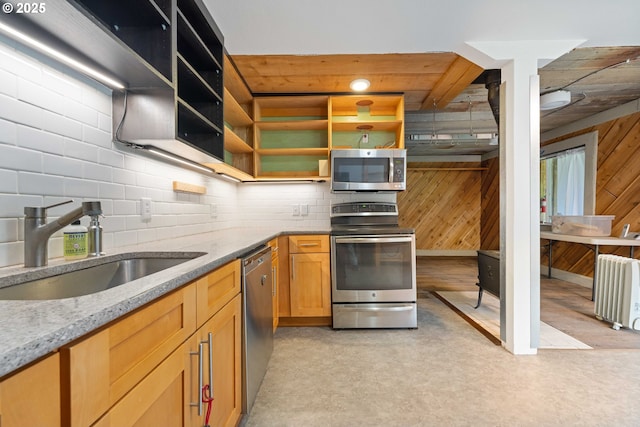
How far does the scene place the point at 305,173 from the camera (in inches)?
132

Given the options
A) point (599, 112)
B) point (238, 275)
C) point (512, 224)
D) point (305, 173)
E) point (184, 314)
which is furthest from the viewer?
point (599, 112)

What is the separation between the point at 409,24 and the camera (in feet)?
6.27

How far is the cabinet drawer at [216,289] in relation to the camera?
1.08 m

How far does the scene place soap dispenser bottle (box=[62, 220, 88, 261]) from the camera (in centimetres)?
117

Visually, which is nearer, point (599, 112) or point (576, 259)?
point (599, 112)

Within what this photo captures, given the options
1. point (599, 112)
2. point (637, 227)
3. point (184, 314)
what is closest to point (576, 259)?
point (637, 227)

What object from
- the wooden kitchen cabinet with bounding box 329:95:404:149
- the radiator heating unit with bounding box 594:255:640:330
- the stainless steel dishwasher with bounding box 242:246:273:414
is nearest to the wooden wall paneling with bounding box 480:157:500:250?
the radiator heating unit with bounding box 594:255:640:330

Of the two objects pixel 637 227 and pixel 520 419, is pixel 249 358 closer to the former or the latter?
pixel 520 419

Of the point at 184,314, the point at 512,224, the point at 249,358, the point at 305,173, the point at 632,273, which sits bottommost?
the point at 249,358

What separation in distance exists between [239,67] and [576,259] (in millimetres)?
4973

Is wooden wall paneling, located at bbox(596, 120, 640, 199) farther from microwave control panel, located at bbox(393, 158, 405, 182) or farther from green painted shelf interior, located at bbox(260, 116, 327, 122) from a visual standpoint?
green painted shelf interior, located at bbox(260, 116, 327, 122)

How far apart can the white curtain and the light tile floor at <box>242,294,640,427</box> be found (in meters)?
2.84

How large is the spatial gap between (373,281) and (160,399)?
212cm

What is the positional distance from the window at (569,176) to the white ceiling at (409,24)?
8.42ft
